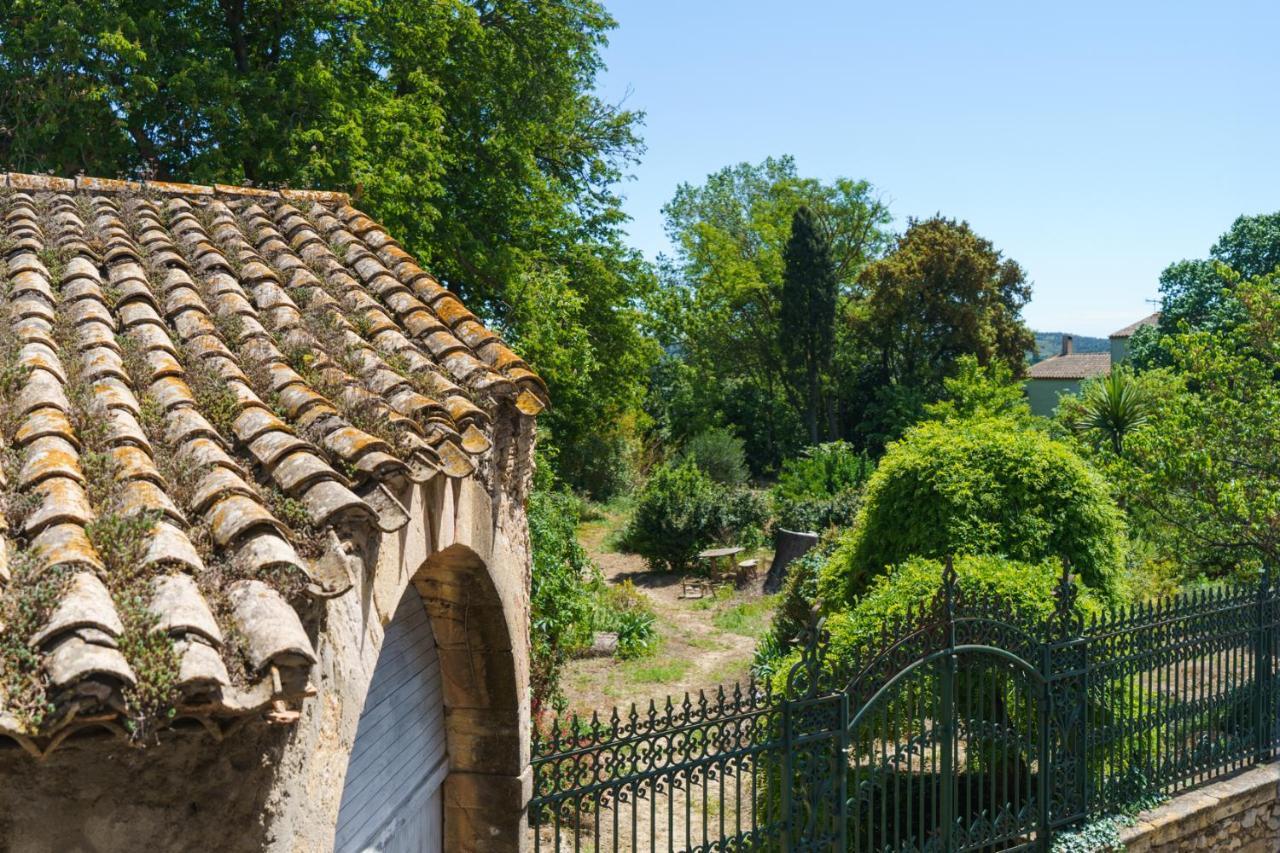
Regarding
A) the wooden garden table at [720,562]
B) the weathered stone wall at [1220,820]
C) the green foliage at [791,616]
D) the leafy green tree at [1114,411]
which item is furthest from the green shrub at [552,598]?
the leafy green tree at [1114,411]

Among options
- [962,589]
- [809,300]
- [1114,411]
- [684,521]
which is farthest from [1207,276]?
[962,589]

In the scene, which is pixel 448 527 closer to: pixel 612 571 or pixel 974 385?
pixel 612 571

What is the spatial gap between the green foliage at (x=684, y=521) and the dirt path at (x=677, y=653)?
1.71 ft

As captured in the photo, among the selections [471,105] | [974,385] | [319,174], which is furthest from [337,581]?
[974,385]

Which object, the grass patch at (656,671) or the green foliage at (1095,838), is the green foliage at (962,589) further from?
the grass patch at (656,671)

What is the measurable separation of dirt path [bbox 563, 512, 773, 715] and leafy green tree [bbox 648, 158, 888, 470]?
16.7 metres

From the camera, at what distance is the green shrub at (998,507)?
895cm

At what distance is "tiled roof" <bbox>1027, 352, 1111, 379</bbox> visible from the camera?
45031mm

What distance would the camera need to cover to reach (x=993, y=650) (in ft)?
22.3

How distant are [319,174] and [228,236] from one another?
8.46m

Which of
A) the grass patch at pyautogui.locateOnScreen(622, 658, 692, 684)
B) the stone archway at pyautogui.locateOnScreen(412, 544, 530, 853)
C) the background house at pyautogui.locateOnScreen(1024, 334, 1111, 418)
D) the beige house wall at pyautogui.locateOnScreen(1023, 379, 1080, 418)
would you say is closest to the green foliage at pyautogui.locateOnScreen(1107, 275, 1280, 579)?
the grass patch at pyautogui.locateOnScreen(622, 658, 692, 684)

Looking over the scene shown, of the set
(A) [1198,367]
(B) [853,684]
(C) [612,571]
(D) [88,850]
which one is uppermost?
(A) [1198,367]

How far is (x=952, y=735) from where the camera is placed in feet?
21.7

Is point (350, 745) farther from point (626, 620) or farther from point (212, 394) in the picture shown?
point (626, 620)
